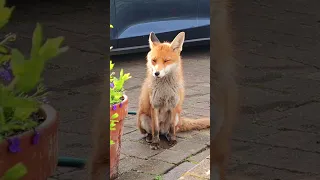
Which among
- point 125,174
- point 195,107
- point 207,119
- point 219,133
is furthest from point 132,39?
point 219,133

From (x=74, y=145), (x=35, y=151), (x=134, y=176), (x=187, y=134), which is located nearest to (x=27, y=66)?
(x=35, y=151)

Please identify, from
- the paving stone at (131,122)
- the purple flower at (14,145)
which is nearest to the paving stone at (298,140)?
the purple flower at (14,145)

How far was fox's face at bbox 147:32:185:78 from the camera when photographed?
377 centimetres

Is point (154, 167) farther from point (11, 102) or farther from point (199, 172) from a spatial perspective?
point (11, 102)

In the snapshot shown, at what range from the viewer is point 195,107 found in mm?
4902

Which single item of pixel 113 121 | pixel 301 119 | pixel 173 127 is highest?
pixel 301 119

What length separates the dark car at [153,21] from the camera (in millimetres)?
6324

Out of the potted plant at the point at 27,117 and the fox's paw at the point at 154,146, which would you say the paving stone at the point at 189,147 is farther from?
the potted plant at the point at 27,117

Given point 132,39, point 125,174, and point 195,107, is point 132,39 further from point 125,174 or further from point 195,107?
point 125,174

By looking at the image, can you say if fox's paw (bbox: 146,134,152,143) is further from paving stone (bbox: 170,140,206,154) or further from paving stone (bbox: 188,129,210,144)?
paving stone (bbox: 188,129,210,144)

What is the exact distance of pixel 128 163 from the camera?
3.40 meters

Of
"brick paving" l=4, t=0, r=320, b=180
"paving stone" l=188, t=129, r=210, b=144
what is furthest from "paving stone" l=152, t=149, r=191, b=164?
"brick paving" l=4, t=0, r=320, b=180

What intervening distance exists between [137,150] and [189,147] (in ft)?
1.31

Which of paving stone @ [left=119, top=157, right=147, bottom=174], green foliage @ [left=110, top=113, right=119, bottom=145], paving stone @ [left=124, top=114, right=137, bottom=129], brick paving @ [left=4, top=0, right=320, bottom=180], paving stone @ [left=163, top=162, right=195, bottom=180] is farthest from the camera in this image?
paving stone @ [left=124, top=114, right=137, bottom=129]
